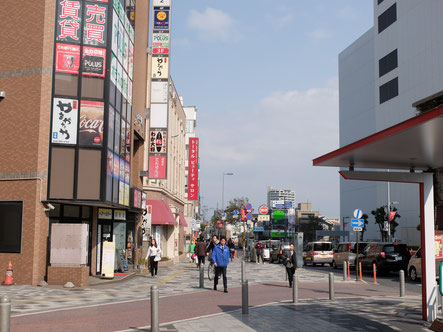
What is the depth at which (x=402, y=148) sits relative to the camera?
9.88 meters

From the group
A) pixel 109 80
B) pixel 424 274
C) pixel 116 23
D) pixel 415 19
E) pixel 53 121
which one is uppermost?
pixel 415 19

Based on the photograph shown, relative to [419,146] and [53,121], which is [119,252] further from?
[419,146]

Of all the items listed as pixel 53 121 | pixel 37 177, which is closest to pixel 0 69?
pixel 53 121

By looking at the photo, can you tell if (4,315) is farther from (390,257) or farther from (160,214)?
(160,214)

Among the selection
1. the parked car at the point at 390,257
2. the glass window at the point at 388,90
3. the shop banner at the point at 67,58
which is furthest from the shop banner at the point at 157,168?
the glass window at the point at 388,90

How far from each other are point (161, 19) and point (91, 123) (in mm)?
11589

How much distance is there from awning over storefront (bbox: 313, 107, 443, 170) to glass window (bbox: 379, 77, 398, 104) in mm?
53127

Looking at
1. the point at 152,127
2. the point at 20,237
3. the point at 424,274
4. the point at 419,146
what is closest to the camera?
the point at 419,146

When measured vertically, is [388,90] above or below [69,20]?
above

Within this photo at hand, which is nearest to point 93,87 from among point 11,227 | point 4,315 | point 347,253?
point 11,227

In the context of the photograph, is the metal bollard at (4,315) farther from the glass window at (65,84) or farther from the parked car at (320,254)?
the parked car at (320,254)

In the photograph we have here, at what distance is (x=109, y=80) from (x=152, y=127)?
905 cm

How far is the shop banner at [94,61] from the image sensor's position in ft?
71.7

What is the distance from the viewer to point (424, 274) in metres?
11.3
